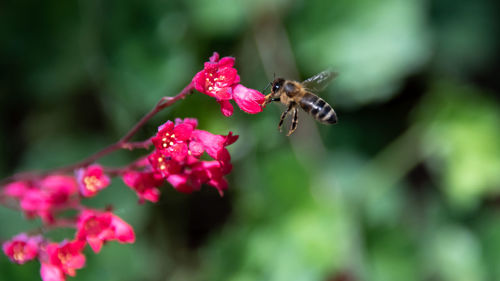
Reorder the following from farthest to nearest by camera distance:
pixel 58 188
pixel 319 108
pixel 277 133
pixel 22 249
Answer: pixel 277 133 < pixel 58 188 < pixel 319 108 < pixel 22 249

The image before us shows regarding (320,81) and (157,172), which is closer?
(157,172)

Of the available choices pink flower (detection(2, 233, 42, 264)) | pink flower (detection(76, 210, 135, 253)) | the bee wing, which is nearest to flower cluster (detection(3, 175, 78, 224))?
pink flower (detection(2, 233, 42, 264))

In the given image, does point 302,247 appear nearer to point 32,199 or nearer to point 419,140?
point 419,140

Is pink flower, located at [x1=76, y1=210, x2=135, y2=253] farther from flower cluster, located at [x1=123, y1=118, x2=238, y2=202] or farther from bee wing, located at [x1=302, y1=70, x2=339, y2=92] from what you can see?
bee wing, located at [x1=302, y1=70, x2=339, y2=92]

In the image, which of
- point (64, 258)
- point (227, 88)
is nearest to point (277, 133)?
point (227, 88)

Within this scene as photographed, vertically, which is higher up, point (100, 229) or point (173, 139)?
point (173, 139)

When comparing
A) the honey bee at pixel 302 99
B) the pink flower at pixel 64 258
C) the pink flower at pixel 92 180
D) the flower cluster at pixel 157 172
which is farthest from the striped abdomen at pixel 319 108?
the pink flower at pixel 64 258

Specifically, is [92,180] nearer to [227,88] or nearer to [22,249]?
[22,249]
